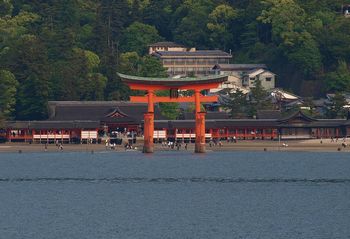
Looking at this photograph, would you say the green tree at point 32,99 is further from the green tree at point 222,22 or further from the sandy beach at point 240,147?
the green tree at point 222,22

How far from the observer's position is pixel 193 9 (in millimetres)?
A: 163750

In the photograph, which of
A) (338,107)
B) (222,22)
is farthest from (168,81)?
(222,22)

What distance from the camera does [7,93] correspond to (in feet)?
403

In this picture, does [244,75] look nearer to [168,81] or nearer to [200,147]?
[168,81]

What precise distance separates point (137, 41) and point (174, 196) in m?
92.4

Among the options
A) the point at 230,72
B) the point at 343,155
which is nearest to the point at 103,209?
the point at 343,155

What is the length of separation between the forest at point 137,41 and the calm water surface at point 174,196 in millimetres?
25105

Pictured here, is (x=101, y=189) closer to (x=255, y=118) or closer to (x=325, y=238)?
(x=325, y=238)

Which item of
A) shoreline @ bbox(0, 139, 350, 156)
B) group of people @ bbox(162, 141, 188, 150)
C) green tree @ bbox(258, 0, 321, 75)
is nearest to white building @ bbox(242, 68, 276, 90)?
green tree @ bbox(258, 0, 321, 75)

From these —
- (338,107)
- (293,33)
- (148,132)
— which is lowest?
(148,132)

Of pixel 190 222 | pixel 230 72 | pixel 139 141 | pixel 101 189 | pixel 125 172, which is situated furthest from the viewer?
pixel 230 72

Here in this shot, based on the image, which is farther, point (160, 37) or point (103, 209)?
point (160, 37)

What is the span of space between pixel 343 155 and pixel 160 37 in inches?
2458

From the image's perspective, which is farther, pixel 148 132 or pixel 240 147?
pixel 240 147
